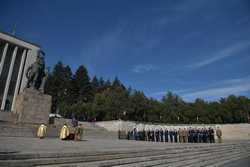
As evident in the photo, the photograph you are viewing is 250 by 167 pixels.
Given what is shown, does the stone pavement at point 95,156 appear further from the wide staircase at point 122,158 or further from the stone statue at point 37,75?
the stone statue at point 37,75

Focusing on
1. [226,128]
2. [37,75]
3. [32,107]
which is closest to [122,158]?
[32,107]

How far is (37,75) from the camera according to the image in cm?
1736

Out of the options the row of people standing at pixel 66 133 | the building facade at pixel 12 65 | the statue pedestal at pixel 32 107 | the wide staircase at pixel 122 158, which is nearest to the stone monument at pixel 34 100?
the statue pedestal at pixel 32 107

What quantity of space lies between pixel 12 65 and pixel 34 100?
32.9 m

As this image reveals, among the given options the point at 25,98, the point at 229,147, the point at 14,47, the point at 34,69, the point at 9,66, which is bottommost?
the point at 229,147

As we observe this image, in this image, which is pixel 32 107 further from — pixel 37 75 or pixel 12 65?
pixel 12 65

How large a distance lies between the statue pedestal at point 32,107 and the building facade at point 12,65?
28971 mm

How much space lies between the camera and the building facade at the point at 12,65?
42.7 metres

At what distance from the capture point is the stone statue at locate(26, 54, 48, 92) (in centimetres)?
1722

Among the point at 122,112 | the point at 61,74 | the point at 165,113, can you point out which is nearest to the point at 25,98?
the point at 122,112

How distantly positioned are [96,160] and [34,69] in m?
13.8

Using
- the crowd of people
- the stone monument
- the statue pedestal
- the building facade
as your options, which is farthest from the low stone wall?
the statue pedestal

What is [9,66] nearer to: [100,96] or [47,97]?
[100,96]

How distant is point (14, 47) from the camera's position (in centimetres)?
4553
